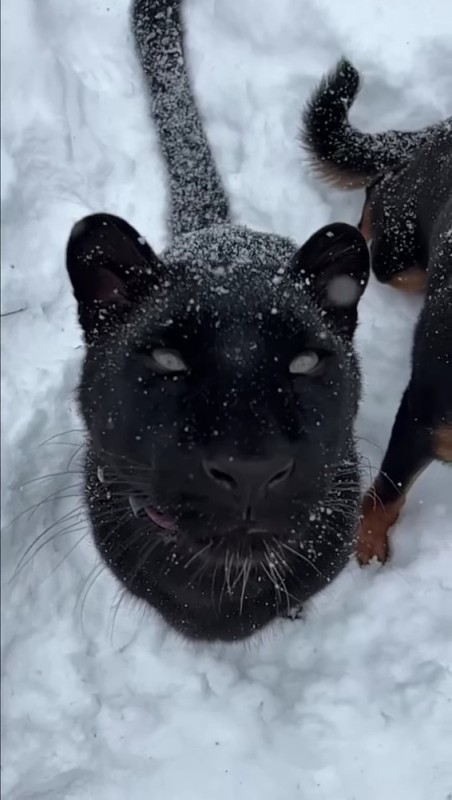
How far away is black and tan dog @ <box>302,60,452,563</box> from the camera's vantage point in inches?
89.6

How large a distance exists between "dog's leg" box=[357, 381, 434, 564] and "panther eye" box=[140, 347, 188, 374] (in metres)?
0.96

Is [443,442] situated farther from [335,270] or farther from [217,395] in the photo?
[217,395]

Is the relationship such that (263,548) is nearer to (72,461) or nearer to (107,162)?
(72,461)

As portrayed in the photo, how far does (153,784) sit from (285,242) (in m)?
1.78

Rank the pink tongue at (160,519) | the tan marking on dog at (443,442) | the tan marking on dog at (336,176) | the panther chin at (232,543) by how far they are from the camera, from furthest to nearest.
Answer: the tan marking on dog at (336,176)
the tan marking on dog at (443,442)
the pink tongue at (160,519)
the panther chin at (232,543)

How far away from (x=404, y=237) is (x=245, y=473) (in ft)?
5.22

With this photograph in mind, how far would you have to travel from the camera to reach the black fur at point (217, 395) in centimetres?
151

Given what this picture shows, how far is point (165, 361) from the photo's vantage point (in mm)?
1631

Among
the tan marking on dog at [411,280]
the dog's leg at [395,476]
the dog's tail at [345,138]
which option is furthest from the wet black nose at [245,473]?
the dog's tail at [345,138]

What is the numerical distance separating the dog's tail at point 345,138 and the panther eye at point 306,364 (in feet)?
4.76

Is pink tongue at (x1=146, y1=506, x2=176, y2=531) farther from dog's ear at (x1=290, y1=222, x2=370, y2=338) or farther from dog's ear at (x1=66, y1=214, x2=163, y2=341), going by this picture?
dog's ear at (x1=290, y1=222, x2=370, y2=338)

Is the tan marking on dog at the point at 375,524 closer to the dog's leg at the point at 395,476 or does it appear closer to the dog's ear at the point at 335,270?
the dog's leg at the point at 395,476

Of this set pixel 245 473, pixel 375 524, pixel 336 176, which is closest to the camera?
pixel 245 473

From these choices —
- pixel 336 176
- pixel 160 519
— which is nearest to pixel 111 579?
pixel 160 519
